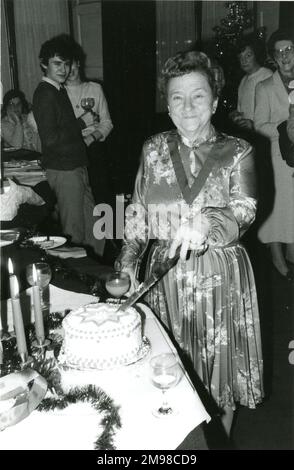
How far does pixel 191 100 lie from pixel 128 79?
19.8 feet

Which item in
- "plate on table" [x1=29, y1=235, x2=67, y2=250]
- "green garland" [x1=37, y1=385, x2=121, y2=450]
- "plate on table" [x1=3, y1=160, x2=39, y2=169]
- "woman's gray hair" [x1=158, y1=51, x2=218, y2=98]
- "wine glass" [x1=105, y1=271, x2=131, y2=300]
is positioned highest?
"woman's gray hair" [x1=158, y1=51, x2=218, y2=98]

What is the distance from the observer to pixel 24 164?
13.8 ft

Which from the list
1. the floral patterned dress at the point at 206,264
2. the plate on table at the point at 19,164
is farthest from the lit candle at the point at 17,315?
the plate on table at the point at 19,164

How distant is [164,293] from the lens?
6.62 ft

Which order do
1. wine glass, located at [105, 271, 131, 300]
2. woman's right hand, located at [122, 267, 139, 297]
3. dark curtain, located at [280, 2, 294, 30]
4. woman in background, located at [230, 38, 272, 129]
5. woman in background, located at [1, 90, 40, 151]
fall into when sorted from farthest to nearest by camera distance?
dark curtain, located at [280, 2, 294, 30] < woman in background, located at [1, 90, 40, 151] < woman in background, located at [230, 38, 272, 129] < woman's right hand, located at [122, 267, 139, 297] < wine glass, located at [105, 271, 131, 300]

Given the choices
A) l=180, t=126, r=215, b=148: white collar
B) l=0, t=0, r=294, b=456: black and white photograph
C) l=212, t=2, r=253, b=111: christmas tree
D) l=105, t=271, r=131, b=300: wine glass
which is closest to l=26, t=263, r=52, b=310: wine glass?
l=0, t=0, r=294, b=456: black and white photograph

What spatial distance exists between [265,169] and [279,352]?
1848 mm

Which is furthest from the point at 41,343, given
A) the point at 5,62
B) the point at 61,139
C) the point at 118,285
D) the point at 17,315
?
the point at 5,62

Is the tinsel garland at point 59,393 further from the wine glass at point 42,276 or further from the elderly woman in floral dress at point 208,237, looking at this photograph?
the elderly woman in floral dress at point 208,237

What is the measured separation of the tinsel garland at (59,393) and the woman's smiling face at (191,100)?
97 cm

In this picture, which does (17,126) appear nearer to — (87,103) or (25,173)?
(87,103)

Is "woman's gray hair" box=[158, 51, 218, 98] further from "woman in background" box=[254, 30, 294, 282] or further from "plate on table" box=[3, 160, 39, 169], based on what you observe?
"plate on table" box=[3, 160, 39, 169]

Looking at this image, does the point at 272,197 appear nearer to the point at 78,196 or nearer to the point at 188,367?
the point at 78,196

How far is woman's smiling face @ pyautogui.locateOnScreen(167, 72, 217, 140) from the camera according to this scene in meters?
1.84
